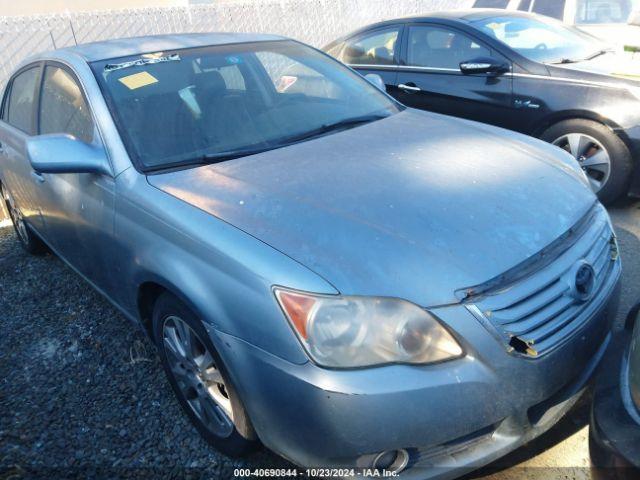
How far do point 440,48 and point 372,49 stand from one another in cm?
80

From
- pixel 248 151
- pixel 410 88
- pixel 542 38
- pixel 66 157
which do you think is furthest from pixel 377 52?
pixel 66 157

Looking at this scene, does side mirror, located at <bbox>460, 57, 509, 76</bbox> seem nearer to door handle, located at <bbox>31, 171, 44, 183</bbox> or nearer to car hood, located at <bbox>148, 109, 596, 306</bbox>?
car hood, located at <bbox>148, 109, 596, 306</bbox>

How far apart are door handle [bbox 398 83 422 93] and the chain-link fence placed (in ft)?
13.8

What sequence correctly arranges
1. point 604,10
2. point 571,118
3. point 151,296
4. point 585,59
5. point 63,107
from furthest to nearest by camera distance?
point 604,10
point 585,59
point 571,118
point 63,107
point 151,296

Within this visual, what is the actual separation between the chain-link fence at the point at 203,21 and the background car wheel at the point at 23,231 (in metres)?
5.82

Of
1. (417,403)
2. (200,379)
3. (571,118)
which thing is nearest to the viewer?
(417,403)

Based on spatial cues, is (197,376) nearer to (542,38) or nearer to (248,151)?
(248,151)

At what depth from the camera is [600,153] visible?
3.95m

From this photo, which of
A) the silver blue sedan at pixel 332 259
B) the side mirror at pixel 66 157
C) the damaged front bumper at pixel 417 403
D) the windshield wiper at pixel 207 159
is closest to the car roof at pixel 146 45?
the silver blue sedan at pixel 332 259

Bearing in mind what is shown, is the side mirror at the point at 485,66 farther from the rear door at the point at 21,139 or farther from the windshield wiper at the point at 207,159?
the rear door at the point at 21,139

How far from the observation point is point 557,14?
6879 millimetres

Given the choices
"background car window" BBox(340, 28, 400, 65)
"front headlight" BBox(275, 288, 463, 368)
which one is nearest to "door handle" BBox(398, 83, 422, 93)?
"background car window" BBox(340, 28, 400, 65)

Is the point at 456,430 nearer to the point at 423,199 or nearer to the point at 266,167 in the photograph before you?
the point at 423,199

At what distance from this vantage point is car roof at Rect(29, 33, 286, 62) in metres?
2.86
